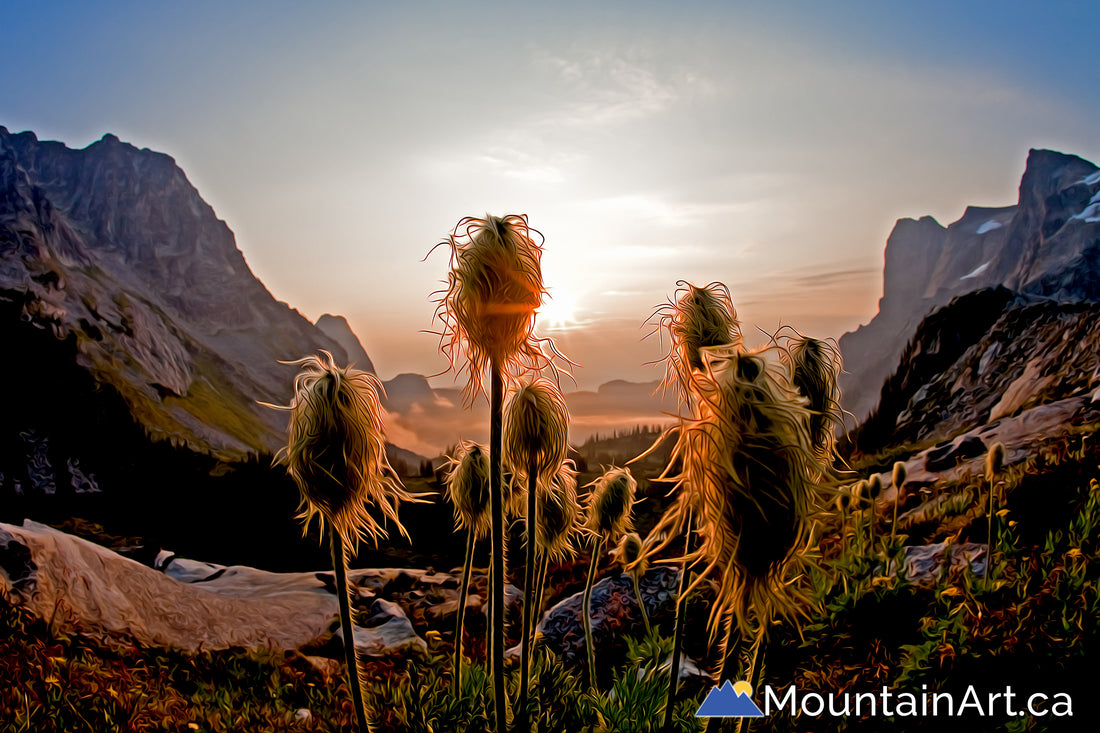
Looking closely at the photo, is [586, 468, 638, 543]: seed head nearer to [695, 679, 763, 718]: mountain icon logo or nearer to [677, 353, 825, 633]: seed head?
[695, 679, 763, 718]: mountain icon logo

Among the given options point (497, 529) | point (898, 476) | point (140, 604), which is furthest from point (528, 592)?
point (140, 604)

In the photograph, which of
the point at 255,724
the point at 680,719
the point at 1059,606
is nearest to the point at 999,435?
the point at 1059,606

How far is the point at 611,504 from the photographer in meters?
4.16

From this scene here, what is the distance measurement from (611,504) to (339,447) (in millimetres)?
2166

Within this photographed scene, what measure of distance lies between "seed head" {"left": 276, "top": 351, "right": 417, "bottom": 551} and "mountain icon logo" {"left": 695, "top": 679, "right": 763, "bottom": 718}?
1.45 metres

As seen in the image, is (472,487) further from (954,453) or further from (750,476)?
(954,453)

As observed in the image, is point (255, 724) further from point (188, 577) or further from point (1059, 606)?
point (1059, 606)

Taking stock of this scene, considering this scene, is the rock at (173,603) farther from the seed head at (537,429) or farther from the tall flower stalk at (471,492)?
the seed head at (537,429)


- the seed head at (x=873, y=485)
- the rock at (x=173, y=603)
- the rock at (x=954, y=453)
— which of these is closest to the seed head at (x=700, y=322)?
the seed head at (x=873, y=485)

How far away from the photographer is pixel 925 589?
16.4ft

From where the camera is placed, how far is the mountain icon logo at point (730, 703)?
254cm

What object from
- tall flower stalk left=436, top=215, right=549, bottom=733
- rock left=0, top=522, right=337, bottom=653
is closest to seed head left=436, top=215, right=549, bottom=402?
tall flower stalk left=436, top=215, right=549, bottom=733

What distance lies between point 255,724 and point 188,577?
4.56m

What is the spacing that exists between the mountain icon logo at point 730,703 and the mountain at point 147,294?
5090 millimetres
